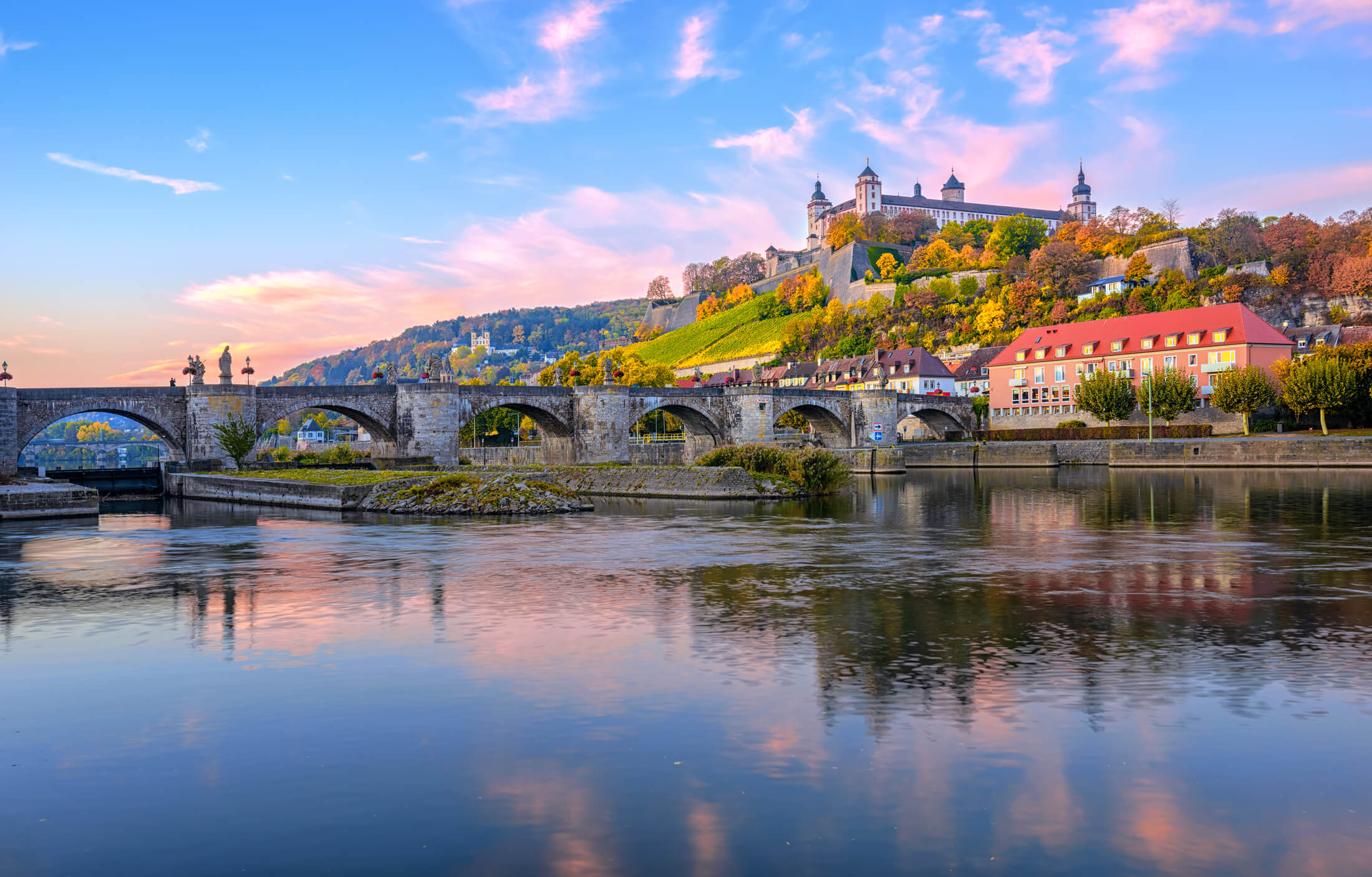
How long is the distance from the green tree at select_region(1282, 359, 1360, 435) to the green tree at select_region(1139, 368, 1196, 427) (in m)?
7.66

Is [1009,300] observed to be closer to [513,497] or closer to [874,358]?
[874,358]

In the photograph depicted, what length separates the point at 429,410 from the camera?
6312 cm

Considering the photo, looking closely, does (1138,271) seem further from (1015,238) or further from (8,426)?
(8,426)

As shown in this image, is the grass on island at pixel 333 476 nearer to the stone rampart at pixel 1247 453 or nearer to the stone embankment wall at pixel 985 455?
the stone embankment wall at pixel 985 455

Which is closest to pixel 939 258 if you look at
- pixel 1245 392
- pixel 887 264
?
pixel 887 264

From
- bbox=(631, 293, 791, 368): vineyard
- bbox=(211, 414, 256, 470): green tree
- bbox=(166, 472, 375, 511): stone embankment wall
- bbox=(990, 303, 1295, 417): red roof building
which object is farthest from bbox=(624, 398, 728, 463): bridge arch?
bbox=(631, 293, 791, 368): vineyard

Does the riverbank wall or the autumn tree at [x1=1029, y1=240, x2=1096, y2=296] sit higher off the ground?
the autumn tree at [x1=1029, y1=240, x2=1096, y2=296]

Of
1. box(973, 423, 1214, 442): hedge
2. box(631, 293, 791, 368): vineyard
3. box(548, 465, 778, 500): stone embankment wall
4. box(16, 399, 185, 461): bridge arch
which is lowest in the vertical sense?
box(548, 465, 778, 500): stone embankment wall

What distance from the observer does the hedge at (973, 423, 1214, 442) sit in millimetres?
79312

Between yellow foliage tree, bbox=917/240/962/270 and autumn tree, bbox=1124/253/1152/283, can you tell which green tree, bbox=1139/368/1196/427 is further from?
yellow foliage tree, bbox=917/240/962/270

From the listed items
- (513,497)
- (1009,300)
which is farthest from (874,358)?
(513,497)

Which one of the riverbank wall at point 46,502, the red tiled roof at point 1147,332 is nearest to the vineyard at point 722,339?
the red tiled roof at point 1147,332

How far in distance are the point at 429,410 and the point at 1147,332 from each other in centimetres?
6651

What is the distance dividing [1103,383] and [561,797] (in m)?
82.4
